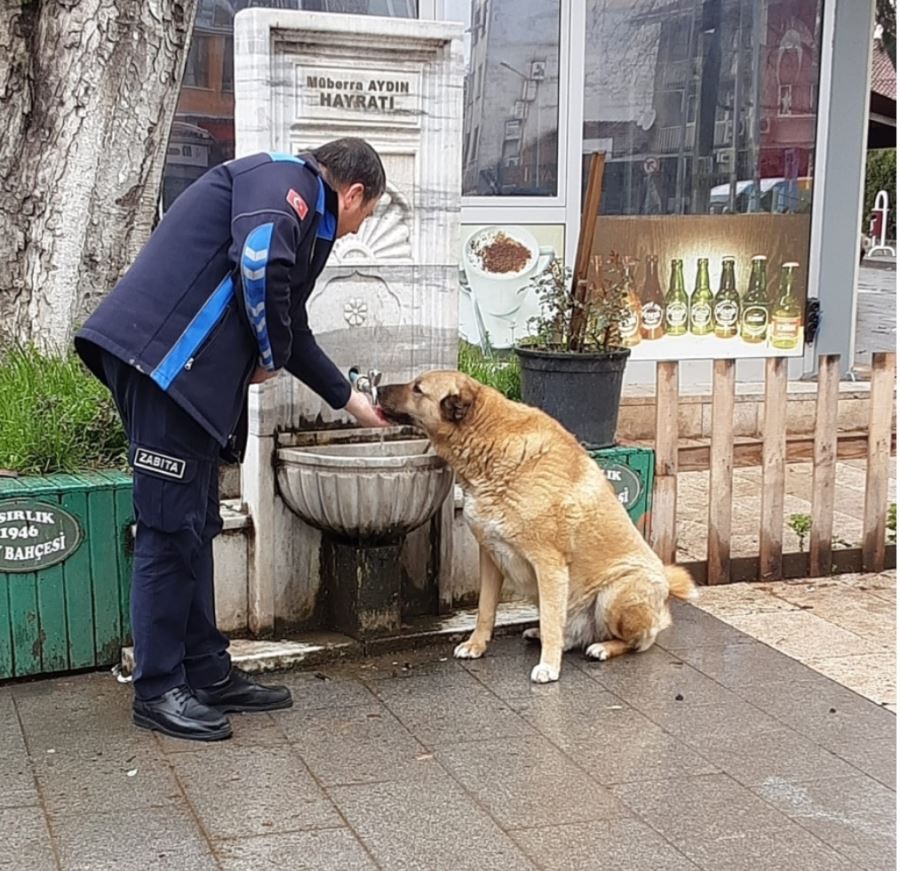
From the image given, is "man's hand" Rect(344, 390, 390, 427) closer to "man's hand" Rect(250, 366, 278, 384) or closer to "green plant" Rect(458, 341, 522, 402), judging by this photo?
"man's hand" Rect(250, 366, 278, 384)

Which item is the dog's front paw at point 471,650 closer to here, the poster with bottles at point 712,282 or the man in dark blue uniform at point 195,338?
the man in dark blue uniform at point 195,338

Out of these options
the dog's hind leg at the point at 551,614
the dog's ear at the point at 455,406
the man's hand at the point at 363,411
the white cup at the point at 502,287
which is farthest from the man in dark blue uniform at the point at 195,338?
the white cup at the point at 502,287

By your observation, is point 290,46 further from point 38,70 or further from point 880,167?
point 880,167

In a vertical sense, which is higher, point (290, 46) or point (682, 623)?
point (290, 46)

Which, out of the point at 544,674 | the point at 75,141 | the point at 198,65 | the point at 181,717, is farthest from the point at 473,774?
the point at 198,65

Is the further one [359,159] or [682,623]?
[682,623]

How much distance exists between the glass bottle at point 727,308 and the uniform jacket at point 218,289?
6162mm

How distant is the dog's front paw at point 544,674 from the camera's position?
15.5 feet

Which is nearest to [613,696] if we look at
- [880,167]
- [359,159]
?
[359,159]

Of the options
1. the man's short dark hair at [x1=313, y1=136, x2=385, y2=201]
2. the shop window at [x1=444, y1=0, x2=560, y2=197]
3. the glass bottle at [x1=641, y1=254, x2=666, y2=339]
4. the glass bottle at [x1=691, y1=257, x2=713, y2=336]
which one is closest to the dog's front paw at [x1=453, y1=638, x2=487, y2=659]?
the man's short dark hair at [x1=313, y1=136, x2=385, y2=201]

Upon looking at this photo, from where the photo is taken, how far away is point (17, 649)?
459 cm

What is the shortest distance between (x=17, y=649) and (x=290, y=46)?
2.41 metres

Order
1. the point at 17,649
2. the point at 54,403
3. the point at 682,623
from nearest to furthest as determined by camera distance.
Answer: the point at 17,649, the point at 54,403, the point at 682,623

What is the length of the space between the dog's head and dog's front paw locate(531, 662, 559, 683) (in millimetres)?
949
